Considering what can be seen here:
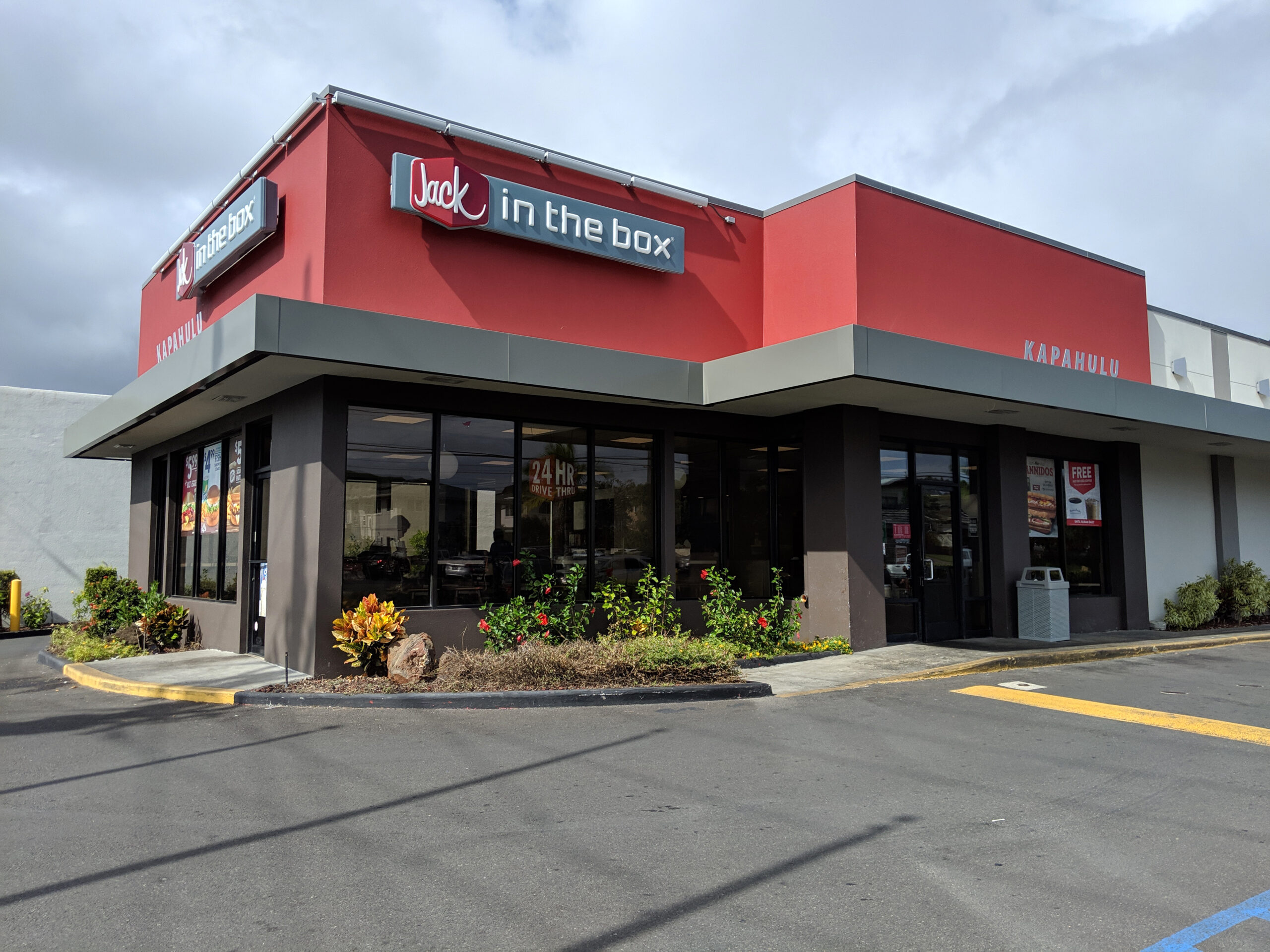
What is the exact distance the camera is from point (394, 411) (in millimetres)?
11492

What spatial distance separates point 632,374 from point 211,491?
7.65 m

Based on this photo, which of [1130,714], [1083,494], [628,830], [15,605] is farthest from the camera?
[15,605]

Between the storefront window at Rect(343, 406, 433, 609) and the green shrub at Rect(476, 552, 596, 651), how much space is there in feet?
3.45

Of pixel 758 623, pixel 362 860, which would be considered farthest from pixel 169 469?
pixel 362 860

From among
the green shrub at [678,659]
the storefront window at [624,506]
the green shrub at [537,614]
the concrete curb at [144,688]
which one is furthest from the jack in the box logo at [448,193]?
the concrete curb at [144,688]

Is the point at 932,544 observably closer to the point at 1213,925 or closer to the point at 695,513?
the point at 695,513

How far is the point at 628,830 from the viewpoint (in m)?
5.43

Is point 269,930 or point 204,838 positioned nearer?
point 269,930

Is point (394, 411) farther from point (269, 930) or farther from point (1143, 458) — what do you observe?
point (1143, 458)

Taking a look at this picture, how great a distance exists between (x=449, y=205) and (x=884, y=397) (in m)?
6.37

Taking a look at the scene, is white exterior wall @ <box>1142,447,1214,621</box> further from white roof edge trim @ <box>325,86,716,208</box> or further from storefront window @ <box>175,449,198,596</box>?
storefront window @ <box>175,449,198,596</box>

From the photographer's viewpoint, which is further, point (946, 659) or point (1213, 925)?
point (946, 659)

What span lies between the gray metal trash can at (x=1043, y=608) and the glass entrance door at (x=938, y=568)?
1.21 m

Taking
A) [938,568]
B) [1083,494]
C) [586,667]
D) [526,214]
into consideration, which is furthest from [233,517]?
[1083,494]
